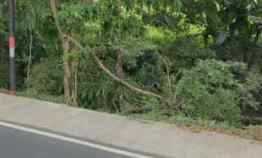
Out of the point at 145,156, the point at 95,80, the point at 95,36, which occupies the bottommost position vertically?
the point at 145,156

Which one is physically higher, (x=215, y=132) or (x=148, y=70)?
(x=148, y=70)

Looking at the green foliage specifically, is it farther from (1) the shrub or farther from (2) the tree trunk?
(1) the shrub

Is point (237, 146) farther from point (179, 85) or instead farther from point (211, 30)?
point (211, 30)

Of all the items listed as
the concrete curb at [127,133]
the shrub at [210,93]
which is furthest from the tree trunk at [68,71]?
the shrub at [210,93]

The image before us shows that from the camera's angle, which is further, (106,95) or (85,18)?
(106,95)

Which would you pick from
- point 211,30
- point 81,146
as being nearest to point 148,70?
point 211,30

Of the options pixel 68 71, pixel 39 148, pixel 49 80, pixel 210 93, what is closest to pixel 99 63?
pixel 68 71

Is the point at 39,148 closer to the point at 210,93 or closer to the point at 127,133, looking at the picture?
the point at 127,133

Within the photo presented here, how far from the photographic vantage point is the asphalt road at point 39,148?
5.37 meters

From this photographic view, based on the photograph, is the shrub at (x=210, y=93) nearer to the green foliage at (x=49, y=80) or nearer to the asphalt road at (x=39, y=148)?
the asphalt road at (x=39, y=148)

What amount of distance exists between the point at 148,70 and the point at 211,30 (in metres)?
3.24

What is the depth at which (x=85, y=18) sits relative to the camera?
8328 millimetres

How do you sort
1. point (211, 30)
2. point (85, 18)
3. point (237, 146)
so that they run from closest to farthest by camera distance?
1. point (237, 146)
2. point (85, 18)
3. point (211, 30)

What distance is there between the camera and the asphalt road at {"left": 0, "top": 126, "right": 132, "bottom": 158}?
17.6 ft
